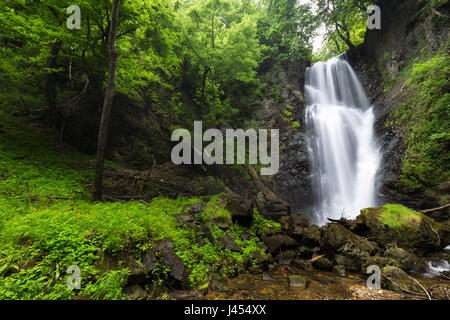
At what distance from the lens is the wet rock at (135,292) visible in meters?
2.97

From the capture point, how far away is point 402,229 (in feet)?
22.1

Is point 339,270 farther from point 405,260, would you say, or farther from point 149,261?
point 149,261

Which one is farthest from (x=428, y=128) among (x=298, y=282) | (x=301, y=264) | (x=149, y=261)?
(x=149, y=261)

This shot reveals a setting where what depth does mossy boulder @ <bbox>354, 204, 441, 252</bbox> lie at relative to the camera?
→ 659 cm

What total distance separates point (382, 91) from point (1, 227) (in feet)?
74.0

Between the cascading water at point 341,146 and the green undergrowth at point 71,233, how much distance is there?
8.47 metres

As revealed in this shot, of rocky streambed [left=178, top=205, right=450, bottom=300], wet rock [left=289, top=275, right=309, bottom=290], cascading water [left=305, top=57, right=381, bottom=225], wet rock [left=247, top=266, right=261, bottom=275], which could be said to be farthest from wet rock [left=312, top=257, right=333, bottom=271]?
cascading water [left=305, top=57, right=381, bottom=225]

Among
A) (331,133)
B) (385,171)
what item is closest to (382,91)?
(331,133)

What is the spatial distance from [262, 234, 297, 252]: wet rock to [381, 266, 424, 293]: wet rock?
2416 millimetres

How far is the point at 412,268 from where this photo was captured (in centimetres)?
548

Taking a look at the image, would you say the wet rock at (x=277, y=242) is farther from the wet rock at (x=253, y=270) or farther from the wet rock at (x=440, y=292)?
the wet rock at (x=440, y=292)

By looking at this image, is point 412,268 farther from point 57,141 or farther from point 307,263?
point 57,141

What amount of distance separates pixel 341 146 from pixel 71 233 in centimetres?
1710

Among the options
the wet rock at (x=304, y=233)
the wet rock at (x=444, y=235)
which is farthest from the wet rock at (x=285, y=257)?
the wet rock at (x=444, y=235)
